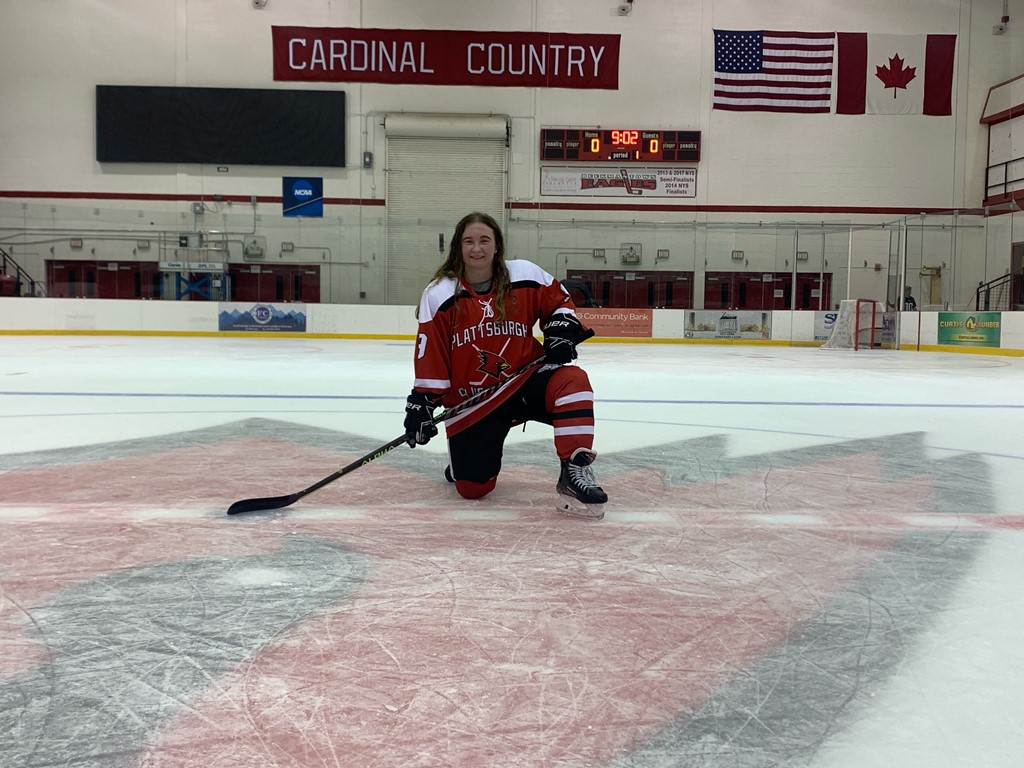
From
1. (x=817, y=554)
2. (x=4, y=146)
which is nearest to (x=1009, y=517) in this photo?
(x=817, y=554)

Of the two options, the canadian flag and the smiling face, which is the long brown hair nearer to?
the smiling face

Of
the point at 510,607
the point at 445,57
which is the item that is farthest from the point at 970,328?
the point at 510,607

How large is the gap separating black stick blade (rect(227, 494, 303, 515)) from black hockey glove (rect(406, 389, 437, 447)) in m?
0.41

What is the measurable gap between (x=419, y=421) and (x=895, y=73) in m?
19.9

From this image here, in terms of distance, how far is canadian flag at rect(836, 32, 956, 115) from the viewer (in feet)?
61.4

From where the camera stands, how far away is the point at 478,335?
2855 millimetres

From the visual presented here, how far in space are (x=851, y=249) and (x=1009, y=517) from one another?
51.3 ft

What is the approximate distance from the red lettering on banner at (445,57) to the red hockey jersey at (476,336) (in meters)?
17.3

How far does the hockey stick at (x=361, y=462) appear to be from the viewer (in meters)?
2.57

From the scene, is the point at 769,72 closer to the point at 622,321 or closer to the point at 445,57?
the point at 622,321

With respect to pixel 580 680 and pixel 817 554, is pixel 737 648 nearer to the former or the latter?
pixel 580 680

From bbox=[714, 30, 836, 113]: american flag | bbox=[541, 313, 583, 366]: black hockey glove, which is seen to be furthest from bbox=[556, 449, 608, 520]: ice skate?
bbox=[714, 30, 836, 113]: american flag

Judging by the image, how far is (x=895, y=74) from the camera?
18.9 m

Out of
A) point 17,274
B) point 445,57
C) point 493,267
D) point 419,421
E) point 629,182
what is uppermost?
point 445,57
